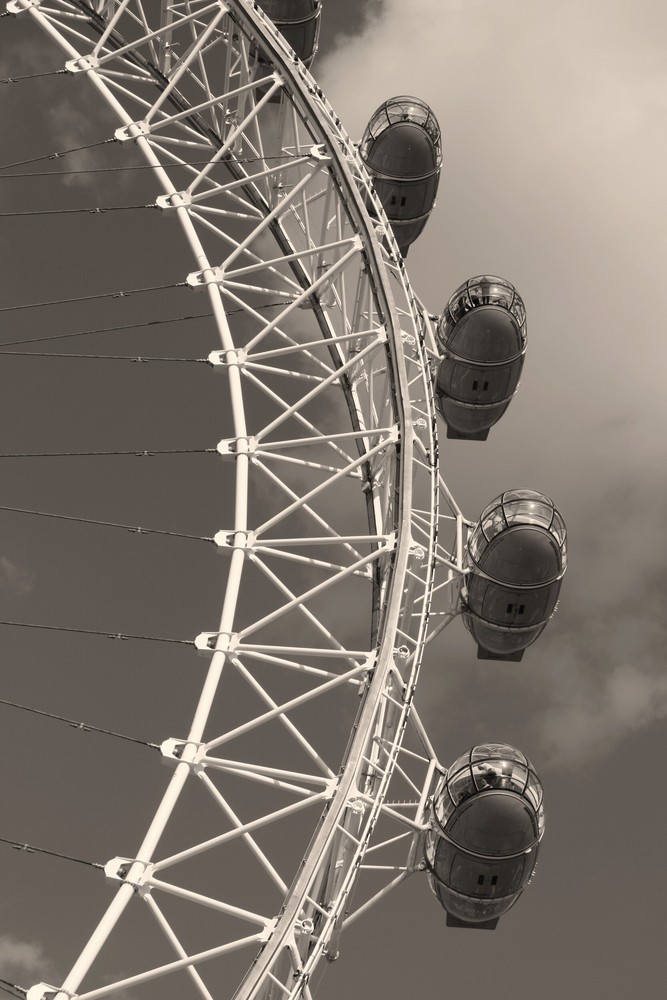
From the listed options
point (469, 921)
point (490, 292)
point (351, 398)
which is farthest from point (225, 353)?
point (469, 921)

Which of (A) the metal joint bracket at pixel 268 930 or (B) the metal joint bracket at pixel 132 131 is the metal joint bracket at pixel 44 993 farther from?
(B) the metal joint bracket at pixel 132 131

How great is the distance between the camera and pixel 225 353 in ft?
81.6

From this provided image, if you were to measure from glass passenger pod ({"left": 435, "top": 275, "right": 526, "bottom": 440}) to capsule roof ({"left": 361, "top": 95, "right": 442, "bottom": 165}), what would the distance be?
3724 millimetres

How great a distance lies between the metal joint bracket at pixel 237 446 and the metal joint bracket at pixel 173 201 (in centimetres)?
504

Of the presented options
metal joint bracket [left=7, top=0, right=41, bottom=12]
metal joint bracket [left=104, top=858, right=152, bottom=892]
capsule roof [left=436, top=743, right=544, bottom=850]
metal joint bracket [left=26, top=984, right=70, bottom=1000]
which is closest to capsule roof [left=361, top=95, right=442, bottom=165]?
metal joint bracket [left=7, top=0, right=41, bottom=12]

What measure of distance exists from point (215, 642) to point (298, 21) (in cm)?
1412

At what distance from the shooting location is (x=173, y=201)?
26.7 metres

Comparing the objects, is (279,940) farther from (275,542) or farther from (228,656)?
(275,542)

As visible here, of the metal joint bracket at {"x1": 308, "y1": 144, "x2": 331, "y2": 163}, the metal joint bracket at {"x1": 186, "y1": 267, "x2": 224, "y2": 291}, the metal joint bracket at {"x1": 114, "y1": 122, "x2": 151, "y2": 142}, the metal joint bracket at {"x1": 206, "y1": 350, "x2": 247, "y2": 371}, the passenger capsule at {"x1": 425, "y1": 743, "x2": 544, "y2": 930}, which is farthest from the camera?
the metal joint bracket at {"x1": 114, "y1": 122, "x2": 151, "y2": 142}

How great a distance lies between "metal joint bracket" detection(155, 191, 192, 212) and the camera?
26.7m

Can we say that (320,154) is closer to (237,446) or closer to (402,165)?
(402,165)

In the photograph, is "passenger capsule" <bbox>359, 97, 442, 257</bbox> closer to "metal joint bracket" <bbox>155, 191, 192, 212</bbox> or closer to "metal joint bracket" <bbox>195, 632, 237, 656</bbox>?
"metal joint bracket" <bbox>155, 191, 192, 212</bbox>

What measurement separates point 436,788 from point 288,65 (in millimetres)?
12838

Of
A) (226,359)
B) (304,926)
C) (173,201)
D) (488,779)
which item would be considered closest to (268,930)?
(304,926)
